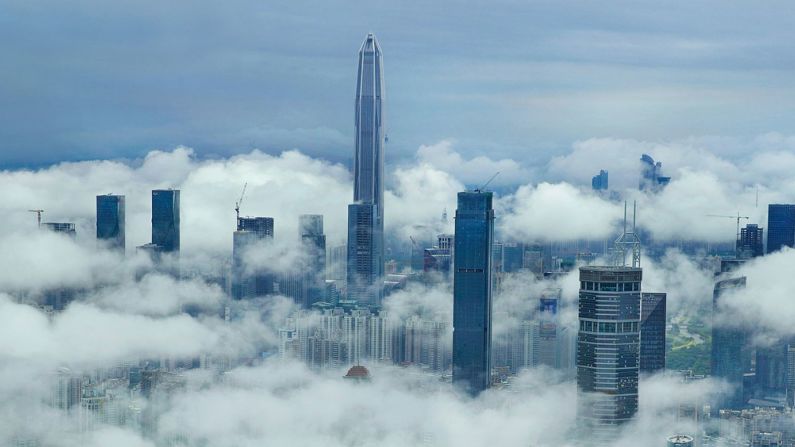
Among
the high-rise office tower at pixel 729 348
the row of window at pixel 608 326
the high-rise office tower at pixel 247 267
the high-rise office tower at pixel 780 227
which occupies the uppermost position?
the high-rise office tower at pixel 780 227

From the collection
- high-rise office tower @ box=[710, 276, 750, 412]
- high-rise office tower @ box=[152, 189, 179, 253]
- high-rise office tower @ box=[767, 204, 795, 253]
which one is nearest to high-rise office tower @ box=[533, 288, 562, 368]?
high-rise office tower @ box=[710, 276, 750, 412]

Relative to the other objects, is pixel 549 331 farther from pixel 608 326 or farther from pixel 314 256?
pixel 314 256

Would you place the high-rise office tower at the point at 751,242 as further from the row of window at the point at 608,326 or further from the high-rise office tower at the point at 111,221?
the high-rise office tower at the point at 111,221

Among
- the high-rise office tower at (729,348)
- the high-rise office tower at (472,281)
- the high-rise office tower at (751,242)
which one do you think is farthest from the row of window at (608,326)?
the high-rise office tower at (472,281)

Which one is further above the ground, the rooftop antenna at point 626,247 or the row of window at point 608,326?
the rooftop antenna at point 626,247

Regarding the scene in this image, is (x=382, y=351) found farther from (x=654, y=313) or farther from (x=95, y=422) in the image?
(x=95, y=422)

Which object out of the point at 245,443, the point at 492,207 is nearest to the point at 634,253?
Answer: the point at 492,207

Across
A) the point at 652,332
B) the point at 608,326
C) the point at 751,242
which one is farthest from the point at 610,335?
the point at 751,242
